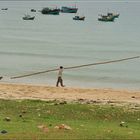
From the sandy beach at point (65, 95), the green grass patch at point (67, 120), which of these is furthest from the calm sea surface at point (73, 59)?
the green grass patch at point (67, 120)

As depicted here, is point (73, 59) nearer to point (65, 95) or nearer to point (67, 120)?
point (65, 95)

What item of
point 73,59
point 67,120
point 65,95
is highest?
point 67,120

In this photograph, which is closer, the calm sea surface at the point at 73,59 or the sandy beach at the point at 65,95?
the sandy beach at the point at 65,95

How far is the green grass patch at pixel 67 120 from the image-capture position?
13.5 m

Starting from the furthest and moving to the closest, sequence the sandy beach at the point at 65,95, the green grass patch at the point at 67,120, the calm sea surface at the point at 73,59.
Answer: the calm sea surface at the point at 73,59
the sandy beach at the point at 65,95
the green grass patch at the point at 67,120

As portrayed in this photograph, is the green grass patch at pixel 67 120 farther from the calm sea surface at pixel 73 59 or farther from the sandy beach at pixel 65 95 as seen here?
the calm sea surface at pixel 73 59

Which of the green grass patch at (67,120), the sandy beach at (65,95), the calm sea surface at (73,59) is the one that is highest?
the green grass patch at (67,120)

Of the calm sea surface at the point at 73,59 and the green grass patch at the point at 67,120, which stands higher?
the green grass patch at the point at 67,120

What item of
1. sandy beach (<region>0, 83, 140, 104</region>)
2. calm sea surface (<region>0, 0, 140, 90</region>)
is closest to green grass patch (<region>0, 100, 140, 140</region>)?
sandy beach (<region>0, 83, 140, 104</region>)

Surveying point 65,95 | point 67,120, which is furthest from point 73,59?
point 67,120

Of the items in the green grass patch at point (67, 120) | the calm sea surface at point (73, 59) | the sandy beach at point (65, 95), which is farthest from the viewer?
the calm sea surface at point (73, 59)

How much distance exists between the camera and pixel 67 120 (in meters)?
17.3

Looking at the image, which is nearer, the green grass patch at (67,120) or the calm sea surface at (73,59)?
the green grass patch at (67,120)

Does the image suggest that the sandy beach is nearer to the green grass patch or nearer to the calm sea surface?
the green grass patch
